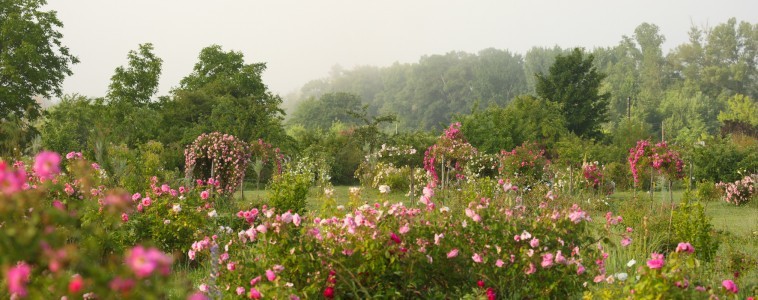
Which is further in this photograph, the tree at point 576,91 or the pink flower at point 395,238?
the tree at point 576,91

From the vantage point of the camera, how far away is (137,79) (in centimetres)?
2361

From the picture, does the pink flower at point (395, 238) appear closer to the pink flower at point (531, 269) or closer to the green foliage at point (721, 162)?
the pink flower at point (531, 269)

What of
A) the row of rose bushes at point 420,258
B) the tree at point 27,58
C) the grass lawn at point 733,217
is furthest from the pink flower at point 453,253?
the tree at point 27,58

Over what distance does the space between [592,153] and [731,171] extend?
4.42m

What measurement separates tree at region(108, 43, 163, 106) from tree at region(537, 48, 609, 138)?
17.6 m

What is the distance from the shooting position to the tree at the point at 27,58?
23516mm

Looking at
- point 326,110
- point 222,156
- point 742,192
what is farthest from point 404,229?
point 326,110

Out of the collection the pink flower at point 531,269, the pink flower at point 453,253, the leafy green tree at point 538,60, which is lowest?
the pink flower at point 531,269

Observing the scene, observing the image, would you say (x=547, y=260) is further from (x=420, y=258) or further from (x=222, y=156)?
(x=222, y=156)

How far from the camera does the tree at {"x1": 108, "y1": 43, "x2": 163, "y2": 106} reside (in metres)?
23.2

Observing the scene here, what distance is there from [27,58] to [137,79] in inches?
170

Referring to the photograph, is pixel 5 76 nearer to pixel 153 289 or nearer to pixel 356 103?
pixel 153 289

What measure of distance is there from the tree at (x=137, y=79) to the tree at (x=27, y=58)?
3.40 meters

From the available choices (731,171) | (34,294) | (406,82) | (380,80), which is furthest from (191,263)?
(380,80)
